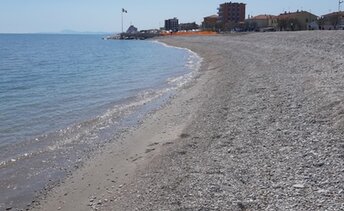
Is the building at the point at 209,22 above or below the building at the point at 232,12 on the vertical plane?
below

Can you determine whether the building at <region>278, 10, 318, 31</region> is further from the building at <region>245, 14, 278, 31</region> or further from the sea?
the sea

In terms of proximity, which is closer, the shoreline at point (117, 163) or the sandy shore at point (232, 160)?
the sandy shore at point (232, 160)

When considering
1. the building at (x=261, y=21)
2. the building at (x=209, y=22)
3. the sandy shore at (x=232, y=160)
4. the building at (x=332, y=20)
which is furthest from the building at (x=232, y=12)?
the sandy shore at (x=232, y=160)

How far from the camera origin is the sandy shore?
755 cm

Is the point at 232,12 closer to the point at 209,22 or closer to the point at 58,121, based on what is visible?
the point at 209,22

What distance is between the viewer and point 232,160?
959 centimetres

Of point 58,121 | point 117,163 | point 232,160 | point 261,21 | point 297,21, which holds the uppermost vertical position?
point 261,21

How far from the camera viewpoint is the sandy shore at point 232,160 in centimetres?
755

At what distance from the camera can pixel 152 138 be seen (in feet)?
47.2

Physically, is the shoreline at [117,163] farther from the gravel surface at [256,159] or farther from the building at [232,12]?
the building at [232,12]

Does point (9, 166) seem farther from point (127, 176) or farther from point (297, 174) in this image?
point (297, 174)

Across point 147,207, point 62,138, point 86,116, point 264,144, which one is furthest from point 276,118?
point 86,116

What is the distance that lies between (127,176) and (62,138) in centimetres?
545

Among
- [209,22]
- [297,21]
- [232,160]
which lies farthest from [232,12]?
[232,160]
